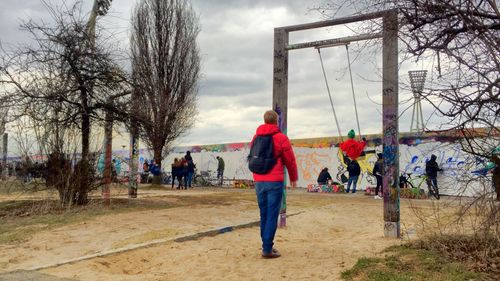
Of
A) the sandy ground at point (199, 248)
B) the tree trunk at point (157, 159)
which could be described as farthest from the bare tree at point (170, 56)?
the sandy ground at point (199, 248)

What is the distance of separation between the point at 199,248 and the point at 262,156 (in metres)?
1.82

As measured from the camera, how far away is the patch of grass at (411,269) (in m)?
4.48

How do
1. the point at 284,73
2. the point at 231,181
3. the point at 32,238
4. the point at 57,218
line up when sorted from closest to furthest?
the point at 32,238
the point at 284,73
the point at 57,218
the point at 231,181

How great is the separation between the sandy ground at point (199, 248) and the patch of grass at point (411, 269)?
0.80ft

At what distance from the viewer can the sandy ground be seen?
539 centimetres

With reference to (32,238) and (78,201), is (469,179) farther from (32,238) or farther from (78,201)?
(78,201)

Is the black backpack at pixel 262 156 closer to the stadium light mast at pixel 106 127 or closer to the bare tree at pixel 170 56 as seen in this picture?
the stadium light mast at pixel 106 127

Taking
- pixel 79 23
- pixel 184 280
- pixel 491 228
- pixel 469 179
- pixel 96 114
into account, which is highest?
pixel 79 23

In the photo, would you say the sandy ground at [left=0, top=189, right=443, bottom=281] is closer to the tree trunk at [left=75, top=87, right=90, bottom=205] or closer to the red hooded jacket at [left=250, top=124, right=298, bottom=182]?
the red hooded jacket at [left=250, top=124, right=298, bottom=182]

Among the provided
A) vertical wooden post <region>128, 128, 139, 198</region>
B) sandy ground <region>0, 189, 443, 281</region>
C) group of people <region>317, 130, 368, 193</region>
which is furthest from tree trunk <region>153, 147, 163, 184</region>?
sandy ground <region>0, 189, 443, 281</region>

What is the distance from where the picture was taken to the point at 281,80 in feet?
28.4

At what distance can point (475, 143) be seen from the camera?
5156 mm

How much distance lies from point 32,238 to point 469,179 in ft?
21.9

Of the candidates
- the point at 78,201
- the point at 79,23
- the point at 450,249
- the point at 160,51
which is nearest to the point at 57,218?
the point at 78,201
